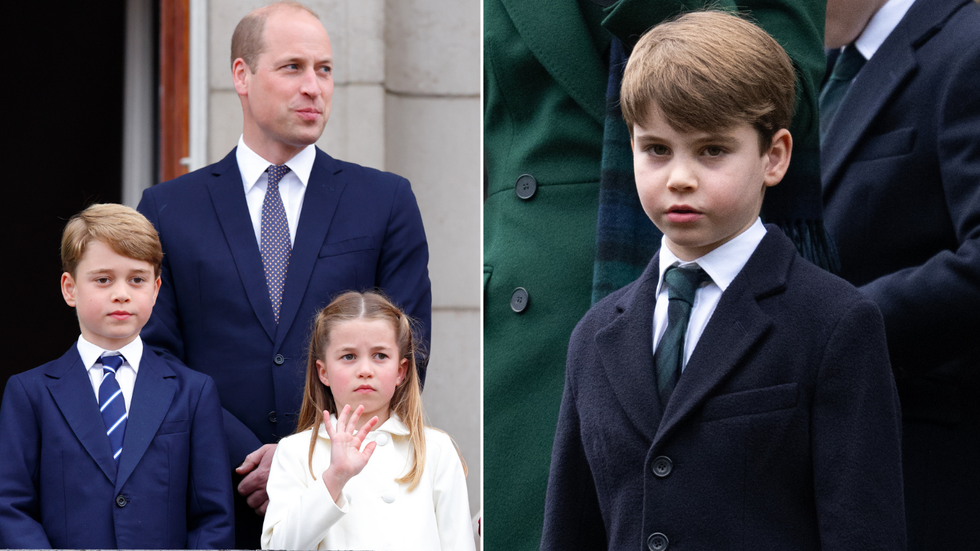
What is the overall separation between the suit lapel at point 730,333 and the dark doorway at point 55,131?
5.53 metres

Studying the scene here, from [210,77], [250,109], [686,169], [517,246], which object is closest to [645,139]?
[686,169]

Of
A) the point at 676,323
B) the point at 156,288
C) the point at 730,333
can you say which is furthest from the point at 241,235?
the point at 730,333

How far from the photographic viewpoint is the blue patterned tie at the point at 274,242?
320cm

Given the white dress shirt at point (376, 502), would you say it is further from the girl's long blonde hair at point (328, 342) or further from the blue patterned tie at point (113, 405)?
the blue patterned tie at point (113, 405)

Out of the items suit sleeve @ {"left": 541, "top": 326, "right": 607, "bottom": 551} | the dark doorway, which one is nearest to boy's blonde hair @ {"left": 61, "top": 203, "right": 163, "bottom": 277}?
suit sleeve @ {"left": 541, "top": 326, "right": 607, "bottom": 551}

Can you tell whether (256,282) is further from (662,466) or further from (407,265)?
(662,466)

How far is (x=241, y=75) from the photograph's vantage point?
3.51 metres

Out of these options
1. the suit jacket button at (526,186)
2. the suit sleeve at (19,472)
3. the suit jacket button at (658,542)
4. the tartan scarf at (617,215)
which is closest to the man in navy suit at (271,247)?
the suit sleeve at (19,472)

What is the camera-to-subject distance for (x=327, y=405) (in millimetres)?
2965

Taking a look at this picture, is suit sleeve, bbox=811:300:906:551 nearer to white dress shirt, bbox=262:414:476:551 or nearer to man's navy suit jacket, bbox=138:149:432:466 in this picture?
white dress shirt, bbox=262:414:476:551

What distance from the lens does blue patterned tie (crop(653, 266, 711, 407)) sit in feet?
7.19

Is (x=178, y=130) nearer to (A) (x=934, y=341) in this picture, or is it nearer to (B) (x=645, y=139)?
(B) (x=645, y=139)

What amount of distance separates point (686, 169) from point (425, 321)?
1232 millimetres

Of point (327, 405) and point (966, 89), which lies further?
point (327, 405)
